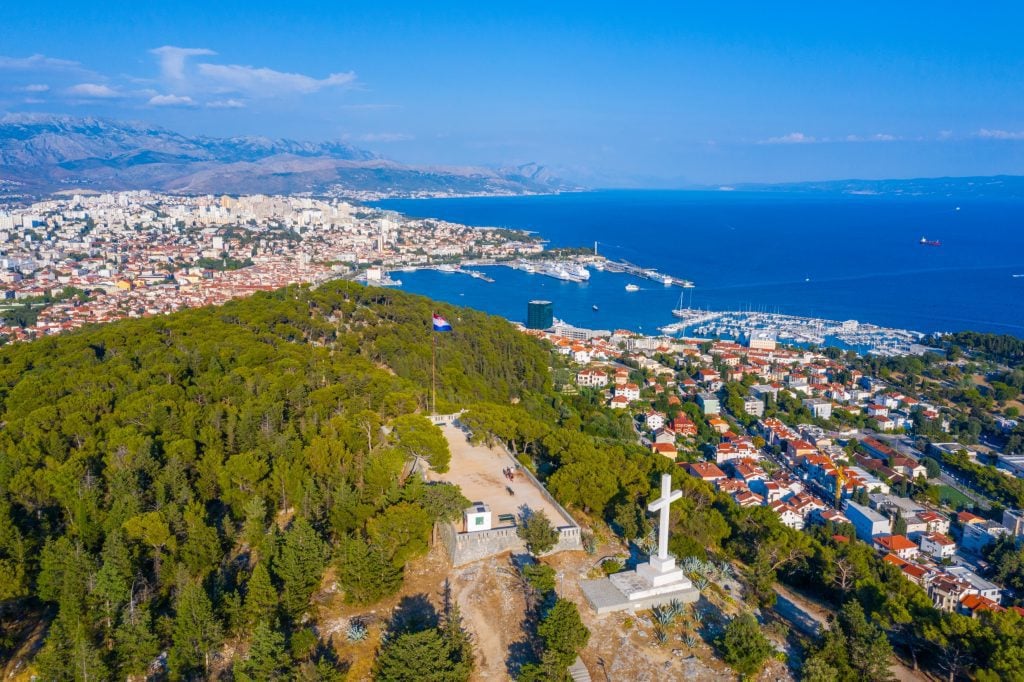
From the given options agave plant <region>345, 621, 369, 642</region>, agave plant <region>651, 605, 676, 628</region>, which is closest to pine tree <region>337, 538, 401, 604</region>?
agave plant <region>345, 621, 369, 642</region>

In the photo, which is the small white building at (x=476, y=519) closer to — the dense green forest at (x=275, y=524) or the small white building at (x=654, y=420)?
the dense green forest at (x=275, y=524)

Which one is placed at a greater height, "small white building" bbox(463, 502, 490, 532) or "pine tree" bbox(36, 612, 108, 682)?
"small white building" bbox(463, 502, 490, 532)

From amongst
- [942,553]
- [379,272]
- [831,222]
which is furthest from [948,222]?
[942,553]

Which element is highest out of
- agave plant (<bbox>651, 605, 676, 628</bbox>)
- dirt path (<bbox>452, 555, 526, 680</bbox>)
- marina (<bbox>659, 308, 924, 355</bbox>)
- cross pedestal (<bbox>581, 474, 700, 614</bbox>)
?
cross pedestal (<bbox>581, 474, 700, 614</bbox>)

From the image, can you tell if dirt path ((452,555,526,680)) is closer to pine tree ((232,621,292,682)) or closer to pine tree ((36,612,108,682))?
pine tree ((232,621,292,682))

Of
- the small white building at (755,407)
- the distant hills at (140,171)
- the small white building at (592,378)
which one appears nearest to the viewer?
the small white building at (755,407)

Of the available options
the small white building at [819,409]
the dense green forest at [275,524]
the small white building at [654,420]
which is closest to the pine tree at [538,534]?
the dense green forest at [275,524]
